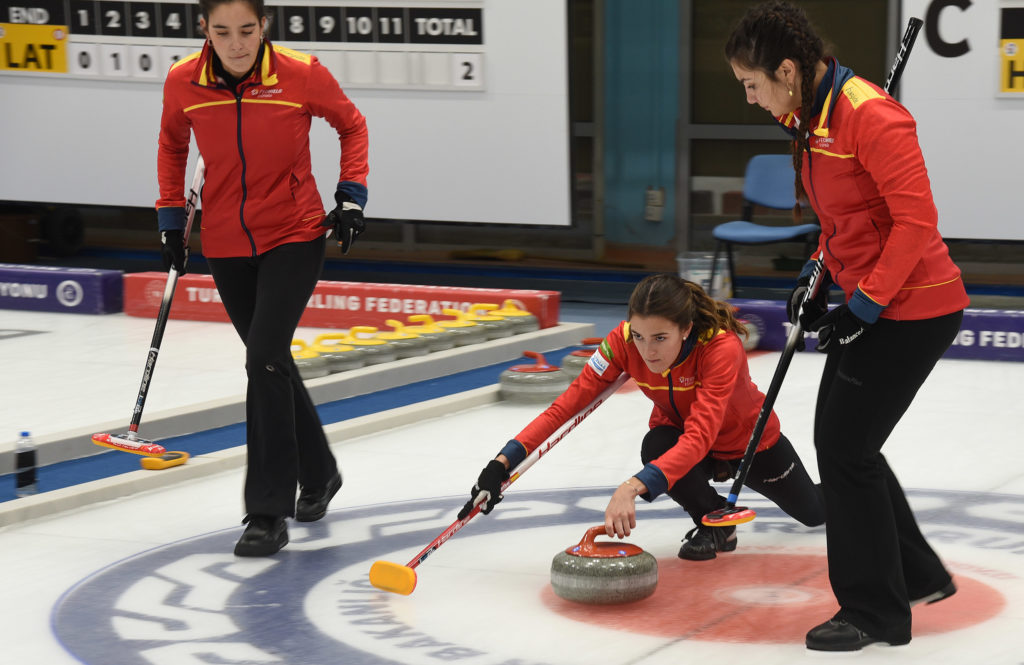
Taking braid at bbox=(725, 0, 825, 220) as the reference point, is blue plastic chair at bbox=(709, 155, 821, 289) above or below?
below

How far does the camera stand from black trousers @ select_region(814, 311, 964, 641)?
321 cm

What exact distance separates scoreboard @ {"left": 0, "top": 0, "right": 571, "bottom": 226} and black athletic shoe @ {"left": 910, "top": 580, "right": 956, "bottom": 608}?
238 inches

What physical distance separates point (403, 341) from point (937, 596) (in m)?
4.16

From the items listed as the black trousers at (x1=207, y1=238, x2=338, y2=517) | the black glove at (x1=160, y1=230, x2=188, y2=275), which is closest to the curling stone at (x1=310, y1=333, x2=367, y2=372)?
the black glove at (x1=160, y1=230, x2=188, y2=275)

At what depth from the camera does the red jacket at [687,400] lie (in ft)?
12.1

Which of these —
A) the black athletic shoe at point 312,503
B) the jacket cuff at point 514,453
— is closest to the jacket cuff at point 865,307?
the jacket cuff at point 514,453

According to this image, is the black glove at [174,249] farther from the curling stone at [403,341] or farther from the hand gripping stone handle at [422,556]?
the curling stone at [403,341]

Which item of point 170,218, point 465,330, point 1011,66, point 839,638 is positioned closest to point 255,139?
point 170,218

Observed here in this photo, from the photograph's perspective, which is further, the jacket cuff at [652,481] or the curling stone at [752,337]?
the curling stone at [752,337]

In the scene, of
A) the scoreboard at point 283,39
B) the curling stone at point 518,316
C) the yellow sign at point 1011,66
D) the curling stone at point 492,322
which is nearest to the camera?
the curling stone at point 492,322

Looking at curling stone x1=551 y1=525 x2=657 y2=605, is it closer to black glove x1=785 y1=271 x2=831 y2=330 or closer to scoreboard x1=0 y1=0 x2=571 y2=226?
black glove x1=785 y1=271 x2=831 y2=330

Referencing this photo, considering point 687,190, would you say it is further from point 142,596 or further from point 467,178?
point 142,596

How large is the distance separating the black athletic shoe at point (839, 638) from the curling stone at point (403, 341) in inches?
166

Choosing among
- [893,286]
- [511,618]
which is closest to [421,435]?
[511,618]
